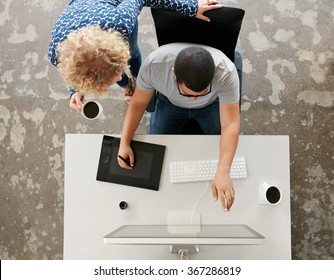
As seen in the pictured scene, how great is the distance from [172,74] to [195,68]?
0.21 meters

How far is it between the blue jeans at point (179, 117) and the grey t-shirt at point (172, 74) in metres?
0.24

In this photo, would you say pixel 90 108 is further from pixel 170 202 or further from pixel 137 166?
pixel 170 202

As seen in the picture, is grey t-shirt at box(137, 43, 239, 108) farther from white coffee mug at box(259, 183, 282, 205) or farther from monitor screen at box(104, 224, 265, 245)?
monitor screen at box(104, 224, 265, 245)

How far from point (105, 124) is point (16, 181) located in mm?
703

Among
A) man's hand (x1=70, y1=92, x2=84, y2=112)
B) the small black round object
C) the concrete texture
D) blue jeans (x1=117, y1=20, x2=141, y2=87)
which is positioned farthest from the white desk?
the concrete texture

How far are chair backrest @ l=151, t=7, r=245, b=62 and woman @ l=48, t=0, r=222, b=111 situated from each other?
26 mm

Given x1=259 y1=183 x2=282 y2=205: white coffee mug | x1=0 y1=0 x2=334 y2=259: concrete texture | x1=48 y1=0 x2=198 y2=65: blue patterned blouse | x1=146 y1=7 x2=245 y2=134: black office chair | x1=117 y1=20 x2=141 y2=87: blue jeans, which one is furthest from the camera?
x1=0 y1=0 x2=334 y2=259: concrete texture

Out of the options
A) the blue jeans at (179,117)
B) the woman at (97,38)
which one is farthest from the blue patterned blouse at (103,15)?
the blue jeans at (179,117)

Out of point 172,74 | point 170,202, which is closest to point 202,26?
point 172,74

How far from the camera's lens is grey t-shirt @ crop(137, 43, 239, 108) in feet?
4.39

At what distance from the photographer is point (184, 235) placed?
1430mm

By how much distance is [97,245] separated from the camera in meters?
1.59

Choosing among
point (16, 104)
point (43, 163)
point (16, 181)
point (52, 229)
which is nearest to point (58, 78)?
point (16, 104)
